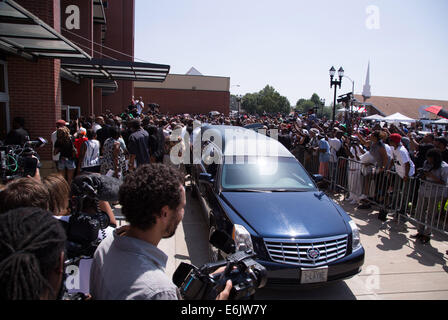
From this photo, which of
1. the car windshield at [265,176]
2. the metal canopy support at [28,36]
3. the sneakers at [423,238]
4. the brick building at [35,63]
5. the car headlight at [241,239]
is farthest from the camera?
the sneakers at [423,238]

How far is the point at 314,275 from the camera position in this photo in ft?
12.2

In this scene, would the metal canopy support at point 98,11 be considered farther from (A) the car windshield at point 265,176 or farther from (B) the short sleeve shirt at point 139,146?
(A) the car windshield at point 265,176

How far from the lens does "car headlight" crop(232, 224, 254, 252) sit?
12.6 ft

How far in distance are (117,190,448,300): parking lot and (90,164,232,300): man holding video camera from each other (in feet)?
8.54

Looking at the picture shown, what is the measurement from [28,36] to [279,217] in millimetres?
5794

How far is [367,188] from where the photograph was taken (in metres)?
7.71

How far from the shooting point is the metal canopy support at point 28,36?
15.6 feet

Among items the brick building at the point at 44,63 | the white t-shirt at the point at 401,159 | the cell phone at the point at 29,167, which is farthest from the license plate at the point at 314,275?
the brick building at the point at 44,63

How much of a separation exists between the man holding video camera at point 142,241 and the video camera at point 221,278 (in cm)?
5

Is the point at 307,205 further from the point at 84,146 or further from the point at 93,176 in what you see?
the point at 84,146

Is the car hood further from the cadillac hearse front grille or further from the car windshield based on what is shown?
the car windshield

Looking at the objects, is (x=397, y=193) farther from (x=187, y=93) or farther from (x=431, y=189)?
(x=187, y=93)

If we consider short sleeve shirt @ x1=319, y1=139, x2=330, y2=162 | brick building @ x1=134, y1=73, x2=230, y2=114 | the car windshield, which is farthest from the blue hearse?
brick building @ x1=134, y1=73, x2=230, y2=114

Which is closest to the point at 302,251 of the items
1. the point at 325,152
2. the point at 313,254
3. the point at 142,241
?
the point at 313,254
